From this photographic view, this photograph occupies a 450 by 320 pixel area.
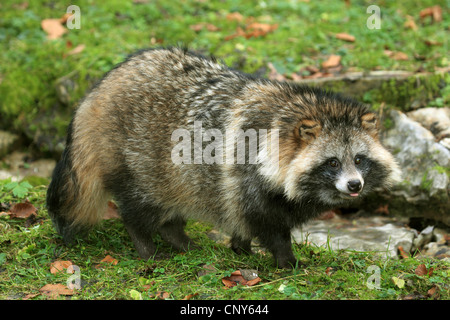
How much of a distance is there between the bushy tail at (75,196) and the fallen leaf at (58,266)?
0.39 meters

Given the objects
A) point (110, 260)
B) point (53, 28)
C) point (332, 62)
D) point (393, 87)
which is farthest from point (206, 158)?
point (53, 28)

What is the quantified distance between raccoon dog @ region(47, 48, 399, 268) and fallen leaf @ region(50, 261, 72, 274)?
0.41 metres

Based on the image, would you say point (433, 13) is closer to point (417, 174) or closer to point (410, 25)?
point (410, 25)

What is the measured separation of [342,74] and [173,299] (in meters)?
4.32

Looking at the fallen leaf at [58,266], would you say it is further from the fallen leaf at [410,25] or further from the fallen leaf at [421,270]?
the fallen leaf at [410,25]

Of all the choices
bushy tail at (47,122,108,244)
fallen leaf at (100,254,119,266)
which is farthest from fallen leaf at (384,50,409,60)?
fallen leaf at (100,254,119,266)

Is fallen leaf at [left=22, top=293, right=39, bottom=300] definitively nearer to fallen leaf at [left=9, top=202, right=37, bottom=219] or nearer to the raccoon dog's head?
fallen leaf at [left=9, top=202, right=37, bottom=219]

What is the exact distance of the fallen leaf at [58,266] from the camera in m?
4.78

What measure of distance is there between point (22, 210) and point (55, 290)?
60.4 inches

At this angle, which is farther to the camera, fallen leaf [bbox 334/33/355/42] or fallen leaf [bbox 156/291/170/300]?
fallen leaf [bbox 334/33/355/42]

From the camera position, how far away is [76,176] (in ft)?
17.1

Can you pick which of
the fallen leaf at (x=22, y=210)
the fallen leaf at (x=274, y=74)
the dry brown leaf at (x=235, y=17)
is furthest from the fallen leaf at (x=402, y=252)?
the dry brown leaf at (x=235, y=17)

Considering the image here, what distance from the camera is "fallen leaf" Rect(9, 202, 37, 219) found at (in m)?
5.60

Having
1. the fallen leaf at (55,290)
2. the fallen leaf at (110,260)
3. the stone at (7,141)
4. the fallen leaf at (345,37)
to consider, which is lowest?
the fallen leaf at (110,260)
